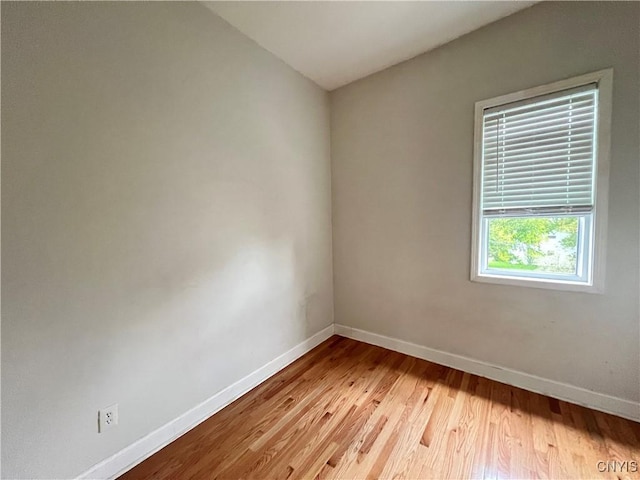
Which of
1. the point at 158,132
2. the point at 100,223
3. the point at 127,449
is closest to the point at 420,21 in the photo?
the point at 158,132

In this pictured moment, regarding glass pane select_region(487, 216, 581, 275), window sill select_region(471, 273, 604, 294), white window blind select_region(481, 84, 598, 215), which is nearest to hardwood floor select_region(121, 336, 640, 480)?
window sill select_region(471, 273, 604, 294)

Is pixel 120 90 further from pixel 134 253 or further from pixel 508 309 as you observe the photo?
pixel 508 309

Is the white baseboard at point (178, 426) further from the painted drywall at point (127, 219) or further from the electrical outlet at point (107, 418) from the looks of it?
the electrical outlet at point (107, 418)

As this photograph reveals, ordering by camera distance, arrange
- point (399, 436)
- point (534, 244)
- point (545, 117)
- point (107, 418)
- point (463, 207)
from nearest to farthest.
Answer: point (107, 418)
point (399, 436)
point (545, 117)
point (534, 244)
point (463, 207)

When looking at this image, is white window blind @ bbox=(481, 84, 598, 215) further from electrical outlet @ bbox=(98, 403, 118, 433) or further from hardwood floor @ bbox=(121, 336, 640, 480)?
electrical outlet @ bbox=(98, 403, 118, 433)

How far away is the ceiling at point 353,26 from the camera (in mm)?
1761

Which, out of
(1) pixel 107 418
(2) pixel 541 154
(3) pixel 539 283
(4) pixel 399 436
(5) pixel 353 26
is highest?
(5) pixel 353 26

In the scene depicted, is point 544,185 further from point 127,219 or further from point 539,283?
point 127,219

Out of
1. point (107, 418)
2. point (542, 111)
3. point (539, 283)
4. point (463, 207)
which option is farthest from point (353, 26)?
point (107, 418)

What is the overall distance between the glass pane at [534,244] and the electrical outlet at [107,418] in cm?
264

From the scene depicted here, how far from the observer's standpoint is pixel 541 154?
6.00 ft

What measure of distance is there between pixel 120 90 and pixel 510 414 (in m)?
3.00

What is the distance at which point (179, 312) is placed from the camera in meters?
1.62

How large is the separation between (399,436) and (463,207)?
169cm
